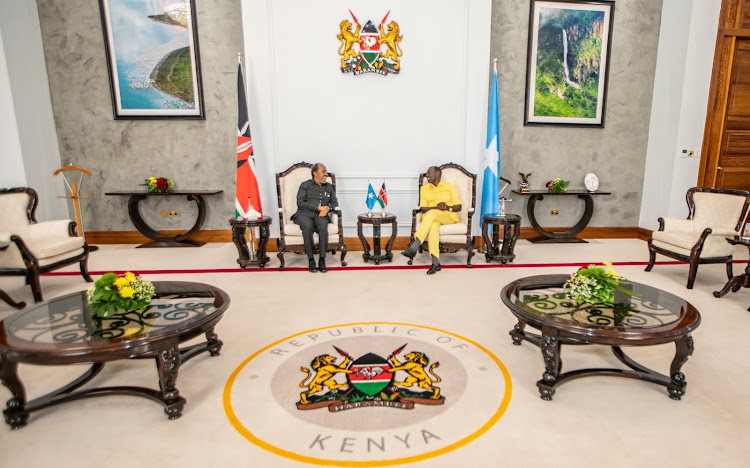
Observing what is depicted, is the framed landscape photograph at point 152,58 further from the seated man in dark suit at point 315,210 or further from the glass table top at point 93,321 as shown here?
the glass table top at point 93,321

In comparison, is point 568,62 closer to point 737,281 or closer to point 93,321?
point 737,281

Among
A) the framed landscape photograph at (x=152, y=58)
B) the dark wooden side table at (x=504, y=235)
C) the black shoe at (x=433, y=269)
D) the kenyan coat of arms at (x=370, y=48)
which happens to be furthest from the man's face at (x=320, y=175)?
the framed landscape photograph at (x=152, y=58)

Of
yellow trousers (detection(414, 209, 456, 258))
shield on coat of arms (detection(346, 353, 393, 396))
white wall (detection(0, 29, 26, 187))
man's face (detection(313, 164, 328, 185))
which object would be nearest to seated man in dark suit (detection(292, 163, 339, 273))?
man's face (detection(313, 164, 328, 185))

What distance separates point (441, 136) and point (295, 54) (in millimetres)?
2283

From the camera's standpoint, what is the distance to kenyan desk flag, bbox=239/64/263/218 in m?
5.51

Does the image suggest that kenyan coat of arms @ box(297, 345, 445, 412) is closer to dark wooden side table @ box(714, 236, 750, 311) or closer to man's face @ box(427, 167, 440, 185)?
man's face @ box(427, 167, 440, 185)

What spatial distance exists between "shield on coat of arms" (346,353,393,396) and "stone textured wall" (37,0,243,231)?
174 inches

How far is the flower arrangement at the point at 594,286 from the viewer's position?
2.53 metres

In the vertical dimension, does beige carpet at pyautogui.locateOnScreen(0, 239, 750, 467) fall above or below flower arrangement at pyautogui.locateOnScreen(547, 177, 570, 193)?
below

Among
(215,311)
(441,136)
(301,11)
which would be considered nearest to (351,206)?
(441,136)

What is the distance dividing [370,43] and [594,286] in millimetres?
4490

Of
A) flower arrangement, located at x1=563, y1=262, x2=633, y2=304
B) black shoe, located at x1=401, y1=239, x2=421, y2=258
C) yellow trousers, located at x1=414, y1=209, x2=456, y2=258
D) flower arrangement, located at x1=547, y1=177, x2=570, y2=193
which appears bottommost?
black shoe, located at x1=401, y1=239, x2=421, y2=258

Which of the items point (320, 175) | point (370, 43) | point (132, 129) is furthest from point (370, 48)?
point (132, 129)

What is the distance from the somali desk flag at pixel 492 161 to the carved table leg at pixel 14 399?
5.16m
